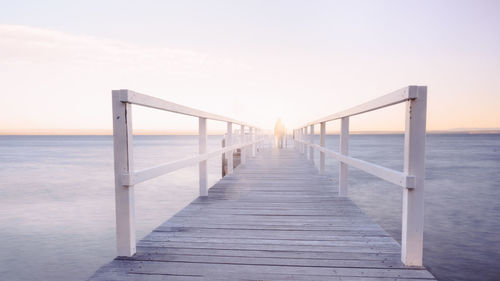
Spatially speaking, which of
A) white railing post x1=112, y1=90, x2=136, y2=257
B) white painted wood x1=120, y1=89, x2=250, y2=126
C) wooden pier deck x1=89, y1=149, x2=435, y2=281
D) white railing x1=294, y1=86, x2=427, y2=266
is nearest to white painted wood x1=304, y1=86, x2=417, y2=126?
white railing x1=294, y1=86, x2=427, y2=266

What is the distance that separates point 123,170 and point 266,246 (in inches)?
51.3

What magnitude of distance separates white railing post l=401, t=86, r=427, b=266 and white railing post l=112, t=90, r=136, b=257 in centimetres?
204

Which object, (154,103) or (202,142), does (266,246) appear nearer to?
(154,103)

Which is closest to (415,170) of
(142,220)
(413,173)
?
(413,173)

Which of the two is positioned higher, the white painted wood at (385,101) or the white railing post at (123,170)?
the white painted wood at (385,101)

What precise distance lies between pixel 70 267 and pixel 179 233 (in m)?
4.43

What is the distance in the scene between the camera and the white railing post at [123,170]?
2213 mm

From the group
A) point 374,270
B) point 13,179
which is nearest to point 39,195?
point 13,179

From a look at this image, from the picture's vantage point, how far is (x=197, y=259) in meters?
2.23

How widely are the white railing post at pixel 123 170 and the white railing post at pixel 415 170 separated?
2043 millimetres

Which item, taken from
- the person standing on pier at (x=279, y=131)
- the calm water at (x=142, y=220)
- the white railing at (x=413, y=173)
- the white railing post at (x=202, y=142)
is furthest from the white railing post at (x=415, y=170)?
the person standing on pier at (x=279, y=131)

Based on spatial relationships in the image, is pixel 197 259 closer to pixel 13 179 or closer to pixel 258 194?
pixel 258 194

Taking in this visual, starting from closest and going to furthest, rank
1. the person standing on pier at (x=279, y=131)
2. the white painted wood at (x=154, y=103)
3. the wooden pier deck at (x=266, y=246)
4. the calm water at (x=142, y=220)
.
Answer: the wooden pier deck at (x=266, y=246) < the white painted wood at (x=154, y=103) < the calm water at (x=142, y=220) < the person standing on pier at (x=279, y=131)

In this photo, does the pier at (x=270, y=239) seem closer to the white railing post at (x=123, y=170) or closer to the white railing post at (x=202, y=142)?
the white railing post at (x=123, y=170)
